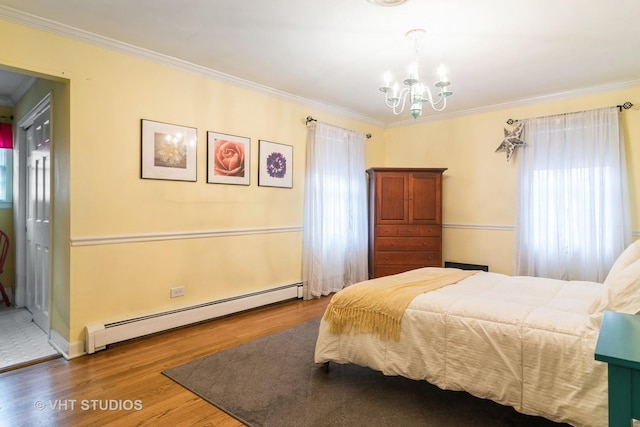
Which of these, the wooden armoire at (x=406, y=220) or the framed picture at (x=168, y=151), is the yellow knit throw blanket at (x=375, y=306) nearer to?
the framed picture at (x=168, y=151)

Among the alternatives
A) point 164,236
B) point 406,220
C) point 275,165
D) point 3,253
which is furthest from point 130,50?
point 406,220

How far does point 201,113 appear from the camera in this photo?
11.8 ft

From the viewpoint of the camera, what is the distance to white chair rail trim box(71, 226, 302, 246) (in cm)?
288

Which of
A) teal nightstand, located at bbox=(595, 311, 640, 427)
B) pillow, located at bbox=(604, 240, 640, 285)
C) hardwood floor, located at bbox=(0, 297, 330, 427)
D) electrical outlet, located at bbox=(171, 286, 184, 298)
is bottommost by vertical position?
hardwood floor, located at bbox=(0, 297, 330, 427)

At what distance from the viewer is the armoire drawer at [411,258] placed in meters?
4.92

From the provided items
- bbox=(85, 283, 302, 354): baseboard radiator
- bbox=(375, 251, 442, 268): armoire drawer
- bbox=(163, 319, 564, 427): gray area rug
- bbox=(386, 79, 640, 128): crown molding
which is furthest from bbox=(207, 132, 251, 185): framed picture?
bbox=(386, 79, 640, 128): crown molding

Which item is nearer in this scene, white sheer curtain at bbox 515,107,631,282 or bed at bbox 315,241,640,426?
bed at bbox 315,241,640,426

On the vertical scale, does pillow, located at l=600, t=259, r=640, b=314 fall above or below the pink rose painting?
below

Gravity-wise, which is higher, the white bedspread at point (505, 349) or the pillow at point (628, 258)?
the pillow at point (628, 258)

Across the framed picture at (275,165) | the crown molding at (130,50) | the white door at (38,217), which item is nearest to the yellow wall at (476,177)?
the crown molding at (130,50)

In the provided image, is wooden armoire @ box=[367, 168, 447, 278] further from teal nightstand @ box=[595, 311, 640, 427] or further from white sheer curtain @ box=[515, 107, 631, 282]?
teal nightstand @ box=[595, 311, 640, 427]

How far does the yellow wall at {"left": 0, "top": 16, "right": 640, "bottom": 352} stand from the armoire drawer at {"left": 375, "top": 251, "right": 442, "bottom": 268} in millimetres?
532

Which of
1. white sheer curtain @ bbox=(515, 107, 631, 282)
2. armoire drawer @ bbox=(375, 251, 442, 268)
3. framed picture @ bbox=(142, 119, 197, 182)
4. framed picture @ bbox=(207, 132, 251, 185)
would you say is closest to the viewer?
framed picture @ bbox=(142, 119, 197, 182)

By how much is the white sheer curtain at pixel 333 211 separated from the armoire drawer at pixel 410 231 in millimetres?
A: 375
